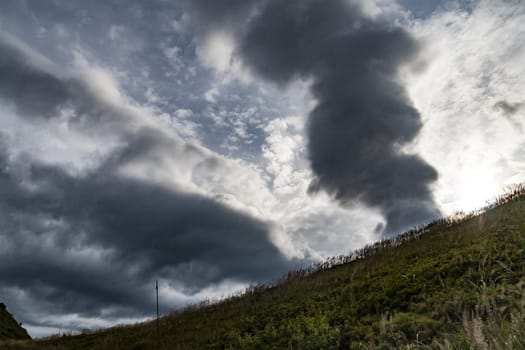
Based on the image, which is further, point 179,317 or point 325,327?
point 179,317

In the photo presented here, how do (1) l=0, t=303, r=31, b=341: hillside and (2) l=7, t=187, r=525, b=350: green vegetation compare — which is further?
(1) l=0, t=303, r=31, b=341: hillside

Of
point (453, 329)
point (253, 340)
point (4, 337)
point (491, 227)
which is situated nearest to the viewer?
point (453, 329)

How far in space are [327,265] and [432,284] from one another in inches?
541

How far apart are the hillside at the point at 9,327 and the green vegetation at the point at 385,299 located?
9.31 meters

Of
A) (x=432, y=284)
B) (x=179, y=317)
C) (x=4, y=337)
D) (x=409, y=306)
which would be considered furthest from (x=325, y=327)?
(x=4, y=337)

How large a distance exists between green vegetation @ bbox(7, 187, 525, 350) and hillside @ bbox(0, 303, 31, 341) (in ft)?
30.5

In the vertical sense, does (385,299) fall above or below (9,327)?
below

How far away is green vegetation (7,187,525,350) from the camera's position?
468 inches

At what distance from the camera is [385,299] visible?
1584 centimetres

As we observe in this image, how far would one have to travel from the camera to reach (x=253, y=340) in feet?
57.0

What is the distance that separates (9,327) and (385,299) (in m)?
33.4

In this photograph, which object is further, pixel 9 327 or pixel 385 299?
pixel 9 327

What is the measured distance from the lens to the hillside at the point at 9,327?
3442cm

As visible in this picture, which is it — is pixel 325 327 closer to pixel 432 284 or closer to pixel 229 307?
pixel 432 284
